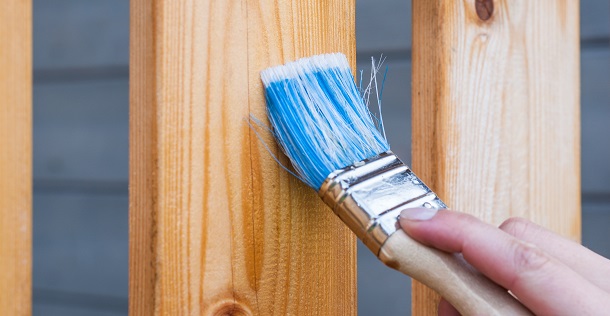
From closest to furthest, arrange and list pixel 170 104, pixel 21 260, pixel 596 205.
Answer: pixel 170 104 → pixel 21 260 → pixel 596 205

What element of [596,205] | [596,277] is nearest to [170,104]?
[596,277]

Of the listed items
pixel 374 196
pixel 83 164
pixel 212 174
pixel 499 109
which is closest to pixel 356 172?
pixel 374 196

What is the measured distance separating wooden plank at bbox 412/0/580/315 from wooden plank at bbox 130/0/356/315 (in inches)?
6.4

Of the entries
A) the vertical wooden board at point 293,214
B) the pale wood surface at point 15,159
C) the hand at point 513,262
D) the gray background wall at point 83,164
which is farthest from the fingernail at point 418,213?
the gray background wall at point 83,164

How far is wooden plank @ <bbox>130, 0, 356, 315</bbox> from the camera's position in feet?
2.03

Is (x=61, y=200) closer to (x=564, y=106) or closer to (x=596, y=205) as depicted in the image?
(x=596, y=205)

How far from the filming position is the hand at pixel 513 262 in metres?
0.55

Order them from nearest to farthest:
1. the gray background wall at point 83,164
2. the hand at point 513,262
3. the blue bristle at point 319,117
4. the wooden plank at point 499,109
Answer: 1. the hand at point 513,262
2. the blue bristle at point 319,117
3. the wooden plank at point 499,109
4. the gray background wall at point 83,164

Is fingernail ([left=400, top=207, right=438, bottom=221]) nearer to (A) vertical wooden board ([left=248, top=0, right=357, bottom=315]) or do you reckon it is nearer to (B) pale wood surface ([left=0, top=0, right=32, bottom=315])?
(A) vertical wooden board ([left=248, top=0, right=357, bottom=315])

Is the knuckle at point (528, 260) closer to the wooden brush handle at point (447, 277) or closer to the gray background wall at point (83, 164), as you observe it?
the wooden brush handle at point (447, 277)

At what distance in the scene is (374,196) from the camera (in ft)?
2.02

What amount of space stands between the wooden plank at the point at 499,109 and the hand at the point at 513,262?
180 millimetres

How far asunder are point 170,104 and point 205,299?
7.6 inches

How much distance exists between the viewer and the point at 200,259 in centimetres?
63
